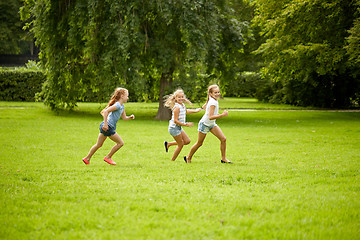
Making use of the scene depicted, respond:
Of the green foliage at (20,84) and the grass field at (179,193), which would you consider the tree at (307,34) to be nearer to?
the grass field at (179,193)

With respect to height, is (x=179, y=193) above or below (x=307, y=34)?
below

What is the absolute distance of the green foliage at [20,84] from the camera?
99.3 feet

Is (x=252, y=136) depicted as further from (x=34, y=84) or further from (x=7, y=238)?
(x=34, y=84)

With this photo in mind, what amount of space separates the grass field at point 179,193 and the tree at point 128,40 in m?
7.35

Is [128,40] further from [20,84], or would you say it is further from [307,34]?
[20,84]

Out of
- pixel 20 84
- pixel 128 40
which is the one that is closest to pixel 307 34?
pixel 128 40

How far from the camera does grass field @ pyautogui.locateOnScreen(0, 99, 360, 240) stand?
14.5 ft

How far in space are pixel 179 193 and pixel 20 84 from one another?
2772 centimetres

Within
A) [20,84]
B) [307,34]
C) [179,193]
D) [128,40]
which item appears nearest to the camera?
[179,193]

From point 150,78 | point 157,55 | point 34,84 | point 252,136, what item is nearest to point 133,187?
point 252,136

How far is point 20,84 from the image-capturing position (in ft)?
101

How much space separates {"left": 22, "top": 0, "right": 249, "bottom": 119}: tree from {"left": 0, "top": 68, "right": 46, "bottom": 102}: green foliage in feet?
33.0

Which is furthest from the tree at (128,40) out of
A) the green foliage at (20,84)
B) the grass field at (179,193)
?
the green foliage at (20,84)

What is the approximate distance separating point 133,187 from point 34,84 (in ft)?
87.8
